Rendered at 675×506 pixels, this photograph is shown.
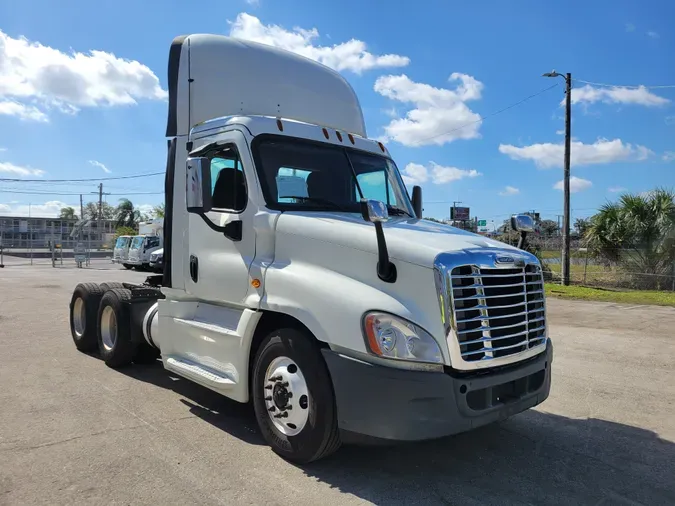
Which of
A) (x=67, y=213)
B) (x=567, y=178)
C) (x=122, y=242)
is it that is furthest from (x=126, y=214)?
(x=567, y=178)

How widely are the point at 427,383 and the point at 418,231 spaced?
4.02 ft

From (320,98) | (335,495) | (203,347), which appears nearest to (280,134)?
(320,98)

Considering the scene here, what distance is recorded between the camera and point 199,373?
486 centimetres

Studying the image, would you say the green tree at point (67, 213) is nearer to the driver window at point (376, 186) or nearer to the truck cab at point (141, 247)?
the truck cab at point (141, 247)

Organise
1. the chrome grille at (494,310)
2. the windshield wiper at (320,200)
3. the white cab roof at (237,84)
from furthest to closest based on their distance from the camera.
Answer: the white cab roof at (237,84)
the windshield wiper at (320,200)
the chrome grille at (494,310)

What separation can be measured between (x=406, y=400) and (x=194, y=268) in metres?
2.69

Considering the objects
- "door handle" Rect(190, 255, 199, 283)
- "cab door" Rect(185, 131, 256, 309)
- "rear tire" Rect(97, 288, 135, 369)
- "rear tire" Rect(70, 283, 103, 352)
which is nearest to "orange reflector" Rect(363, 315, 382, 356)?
"cab door" Rect(185, 131, 256, 309)

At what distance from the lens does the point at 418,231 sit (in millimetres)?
4117

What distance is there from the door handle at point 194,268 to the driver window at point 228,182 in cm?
65

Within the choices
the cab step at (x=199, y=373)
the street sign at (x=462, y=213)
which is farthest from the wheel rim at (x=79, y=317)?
the street sign at (x=462, y=213)

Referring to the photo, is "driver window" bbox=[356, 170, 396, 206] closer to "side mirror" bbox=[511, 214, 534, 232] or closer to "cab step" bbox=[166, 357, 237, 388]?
"side mirror" bbox=[511, 214, 534, 232]

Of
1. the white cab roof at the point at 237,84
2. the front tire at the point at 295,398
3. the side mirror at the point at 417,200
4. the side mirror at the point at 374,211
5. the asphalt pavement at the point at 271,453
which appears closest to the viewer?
the side mirror at the point at 374,211

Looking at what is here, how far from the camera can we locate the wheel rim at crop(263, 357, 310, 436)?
12.9ft

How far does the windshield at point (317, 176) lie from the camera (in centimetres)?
462
